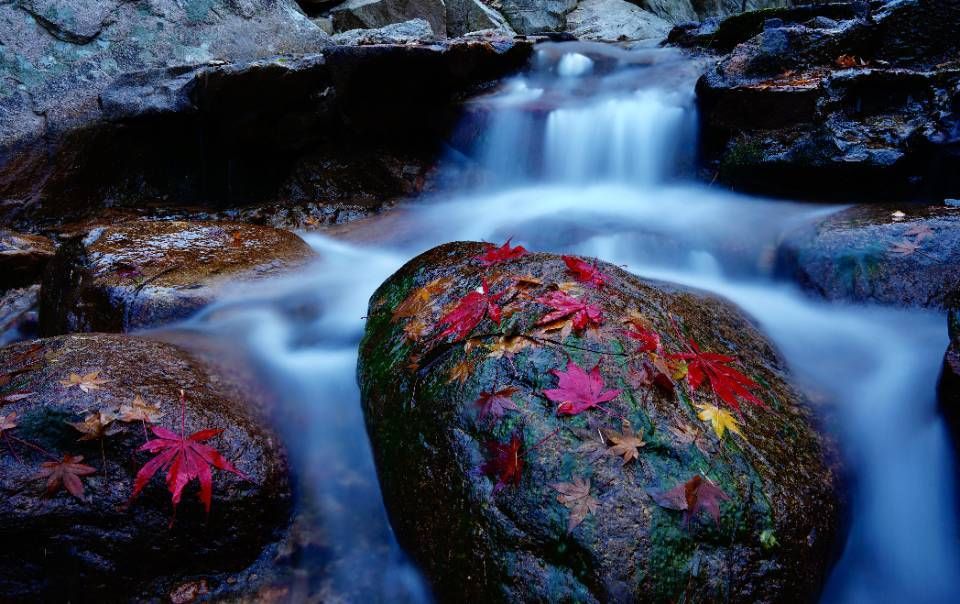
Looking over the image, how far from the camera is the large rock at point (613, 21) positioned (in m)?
14.7

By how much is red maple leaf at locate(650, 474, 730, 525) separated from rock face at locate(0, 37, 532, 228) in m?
6.28

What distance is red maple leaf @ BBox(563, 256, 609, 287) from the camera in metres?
2.64

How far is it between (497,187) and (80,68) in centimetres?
602

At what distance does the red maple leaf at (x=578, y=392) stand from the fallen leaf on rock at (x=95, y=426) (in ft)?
6.22

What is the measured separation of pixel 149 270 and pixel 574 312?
3.50 meters

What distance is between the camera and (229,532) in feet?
7.96

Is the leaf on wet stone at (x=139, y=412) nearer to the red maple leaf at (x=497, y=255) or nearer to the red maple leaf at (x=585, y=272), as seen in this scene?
the red maple leaf at (x=497, y=255)

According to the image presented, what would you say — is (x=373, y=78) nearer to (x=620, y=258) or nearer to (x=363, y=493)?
(x=620, y=258)

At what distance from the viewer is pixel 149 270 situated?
4.19m

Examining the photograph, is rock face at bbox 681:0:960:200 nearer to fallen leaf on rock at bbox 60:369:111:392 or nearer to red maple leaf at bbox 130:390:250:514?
red maple leaf at bbox 130:390:250:514

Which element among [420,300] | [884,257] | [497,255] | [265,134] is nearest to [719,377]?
[497,255]

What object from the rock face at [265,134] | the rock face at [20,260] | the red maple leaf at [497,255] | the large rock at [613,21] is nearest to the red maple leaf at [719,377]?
the red maple leaf at [497,255]

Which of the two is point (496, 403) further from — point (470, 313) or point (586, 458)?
point (470, 313)

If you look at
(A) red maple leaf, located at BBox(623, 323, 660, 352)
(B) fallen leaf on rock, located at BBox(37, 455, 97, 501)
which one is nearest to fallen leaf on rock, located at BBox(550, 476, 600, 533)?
(A) red maple leaf, located at BBox(623, 323, 660, 352)
